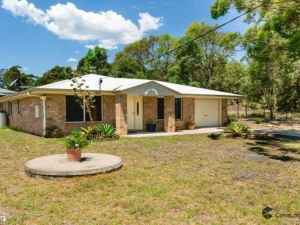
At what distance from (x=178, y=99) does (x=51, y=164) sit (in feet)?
40.0

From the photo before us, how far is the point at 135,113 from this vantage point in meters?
16.8

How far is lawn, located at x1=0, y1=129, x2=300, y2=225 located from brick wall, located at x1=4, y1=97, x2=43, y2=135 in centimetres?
556

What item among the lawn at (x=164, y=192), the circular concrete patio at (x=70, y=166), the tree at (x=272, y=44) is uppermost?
the tree at (x=272, y=44)

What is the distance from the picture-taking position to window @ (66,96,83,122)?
1441 cm

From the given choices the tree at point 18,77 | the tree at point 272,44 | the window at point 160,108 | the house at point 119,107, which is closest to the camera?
the tree at point 272,44

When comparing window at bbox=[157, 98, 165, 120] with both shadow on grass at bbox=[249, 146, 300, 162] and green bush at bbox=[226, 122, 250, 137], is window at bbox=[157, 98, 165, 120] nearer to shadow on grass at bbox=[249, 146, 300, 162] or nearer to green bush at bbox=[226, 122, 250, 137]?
green bush at bbox=[226, 122, 250, 137]

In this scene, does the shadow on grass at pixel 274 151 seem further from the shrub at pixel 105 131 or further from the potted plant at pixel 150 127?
the shrub at pixel 105 131

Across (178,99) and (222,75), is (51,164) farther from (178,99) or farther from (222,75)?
(222,75)

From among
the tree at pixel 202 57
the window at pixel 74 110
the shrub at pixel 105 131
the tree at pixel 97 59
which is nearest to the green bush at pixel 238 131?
the shrub at pixel 105 131

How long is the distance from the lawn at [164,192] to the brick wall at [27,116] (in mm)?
Result: 5555

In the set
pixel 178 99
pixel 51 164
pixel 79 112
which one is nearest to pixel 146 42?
pixel 178 99

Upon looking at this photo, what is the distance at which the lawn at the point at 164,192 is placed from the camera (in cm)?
430

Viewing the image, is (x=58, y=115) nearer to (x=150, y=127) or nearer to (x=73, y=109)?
(x=73, y=109)

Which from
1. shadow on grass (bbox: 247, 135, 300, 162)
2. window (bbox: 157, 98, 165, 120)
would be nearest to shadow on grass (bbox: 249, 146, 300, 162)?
shadow on grass (bbox: 247, 135, 300, 162)
